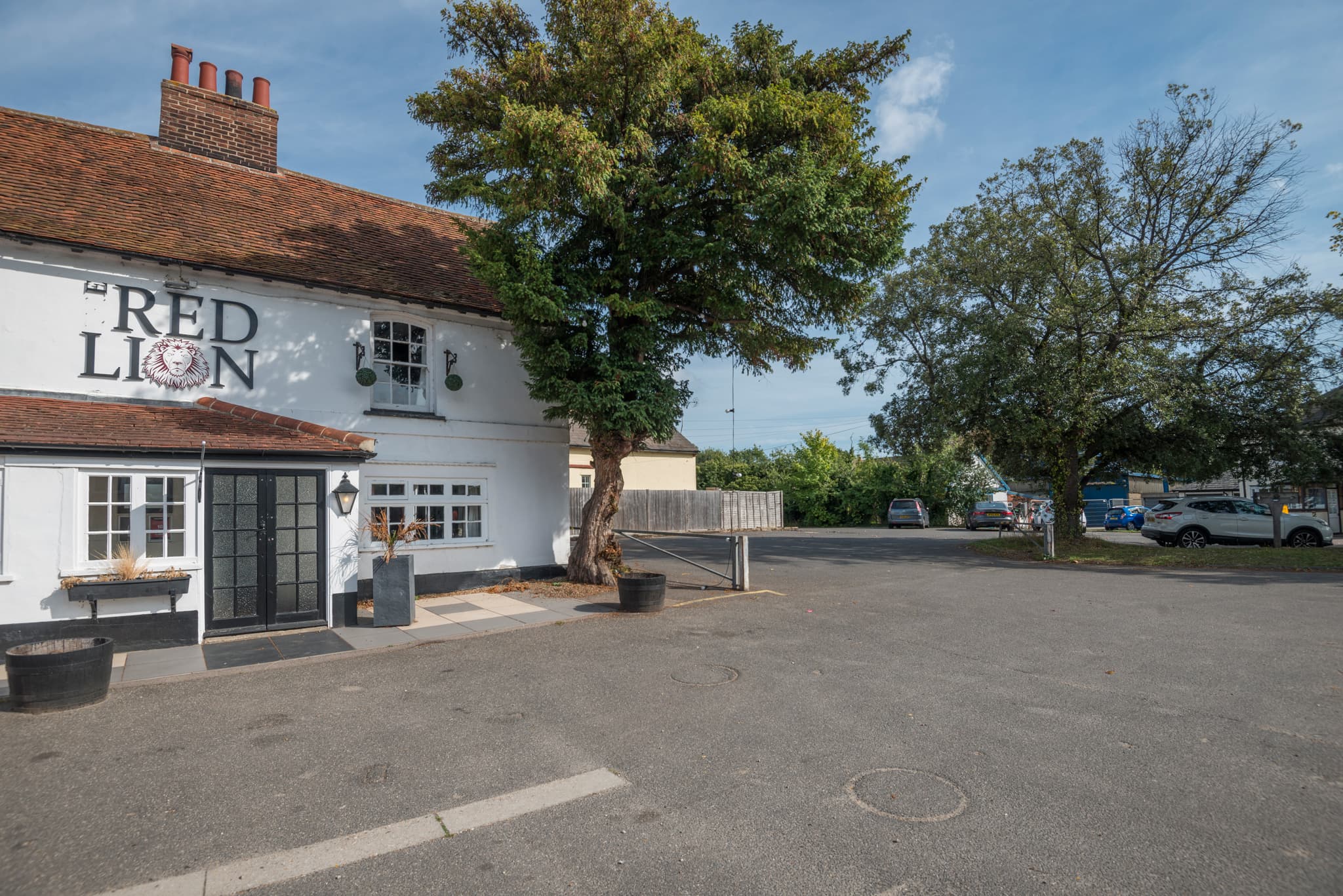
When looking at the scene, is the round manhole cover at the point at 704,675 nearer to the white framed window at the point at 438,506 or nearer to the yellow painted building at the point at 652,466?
the white framed window at the point at 438,506

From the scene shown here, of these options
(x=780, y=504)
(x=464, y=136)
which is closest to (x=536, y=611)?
(x=464, y=136)

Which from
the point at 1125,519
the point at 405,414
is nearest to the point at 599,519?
the point at 405,414

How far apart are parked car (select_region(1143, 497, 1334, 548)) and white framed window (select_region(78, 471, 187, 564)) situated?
2547 centimetres

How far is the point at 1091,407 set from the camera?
18219 mm

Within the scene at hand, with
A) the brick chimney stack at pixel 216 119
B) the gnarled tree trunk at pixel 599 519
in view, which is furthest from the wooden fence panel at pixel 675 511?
the brick chimney stack at pixel 216 119

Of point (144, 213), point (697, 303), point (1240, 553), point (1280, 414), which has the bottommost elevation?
point (1240, 553)

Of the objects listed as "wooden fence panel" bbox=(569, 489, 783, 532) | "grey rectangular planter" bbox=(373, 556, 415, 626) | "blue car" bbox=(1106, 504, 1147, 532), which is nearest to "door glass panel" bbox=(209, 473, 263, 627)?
"grey rectangular planter" bbox=(373, 556, 415, 626)

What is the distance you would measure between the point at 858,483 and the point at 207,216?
111 ft

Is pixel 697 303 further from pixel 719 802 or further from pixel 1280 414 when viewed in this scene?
pixel 1280 414

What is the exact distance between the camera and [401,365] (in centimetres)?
1303

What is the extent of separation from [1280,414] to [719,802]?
867 inches

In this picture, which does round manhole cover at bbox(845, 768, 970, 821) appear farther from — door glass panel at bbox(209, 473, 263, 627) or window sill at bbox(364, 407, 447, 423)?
window sill at bbox(364, 407, 447, 423)

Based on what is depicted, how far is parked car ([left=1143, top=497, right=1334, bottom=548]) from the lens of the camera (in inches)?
829

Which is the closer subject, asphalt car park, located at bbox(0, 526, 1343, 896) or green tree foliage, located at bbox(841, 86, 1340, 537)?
asphalt car park, located at bbox(0, 526, 1343, 896)
